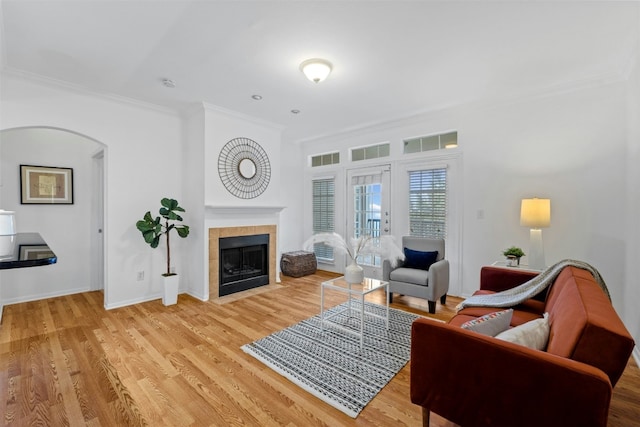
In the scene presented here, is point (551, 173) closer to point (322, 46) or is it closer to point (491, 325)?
point (491, 325)

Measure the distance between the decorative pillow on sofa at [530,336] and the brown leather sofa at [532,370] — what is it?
→ 0.15 feet

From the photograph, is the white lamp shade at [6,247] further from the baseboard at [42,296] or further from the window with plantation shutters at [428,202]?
the window with plantation shutters at [428,202]

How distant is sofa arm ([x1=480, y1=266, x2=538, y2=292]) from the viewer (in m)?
2.68

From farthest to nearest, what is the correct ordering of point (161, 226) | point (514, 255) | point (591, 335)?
point (161, 226) → point (514, 255) → point (591, 335)

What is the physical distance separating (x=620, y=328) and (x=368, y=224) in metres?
3.92

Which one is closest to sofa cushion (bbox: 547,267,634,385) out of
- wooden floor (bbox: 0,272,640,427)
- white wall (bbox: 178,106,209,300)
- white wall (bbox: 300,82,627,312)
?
wooden floor (bbox: 0,272,640,427)

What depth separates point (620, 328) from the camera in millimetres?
1118

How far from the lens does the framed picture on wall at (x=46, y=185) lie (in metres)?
3.81

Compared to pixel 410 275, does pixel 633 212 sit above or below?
above

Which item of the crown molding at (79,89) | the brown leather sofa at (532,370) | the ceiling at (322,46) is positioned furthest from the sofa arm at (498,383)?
the crown molding at (79,89)

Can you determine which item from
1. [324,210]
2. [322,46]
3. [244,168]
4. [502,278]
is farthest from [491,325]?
[324,210]

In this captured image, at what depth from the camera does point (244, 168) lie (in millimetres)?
4359

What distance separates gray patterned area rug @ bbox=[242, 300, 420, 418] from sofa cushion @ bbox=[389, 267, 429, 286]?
462 mm

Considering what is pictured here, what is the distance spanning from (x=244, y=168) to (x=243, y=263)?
1.47 m
